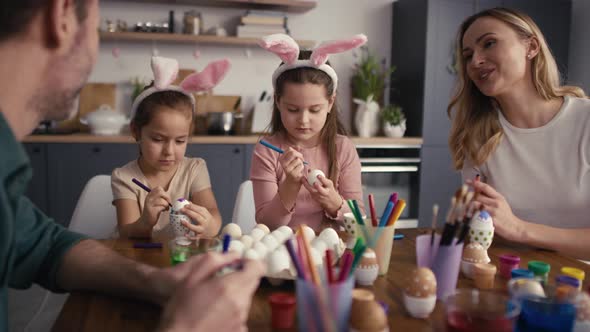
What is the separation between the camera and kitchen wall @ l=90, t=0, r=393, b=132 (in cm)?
384

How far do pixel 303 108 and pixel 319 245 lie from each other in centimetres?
72

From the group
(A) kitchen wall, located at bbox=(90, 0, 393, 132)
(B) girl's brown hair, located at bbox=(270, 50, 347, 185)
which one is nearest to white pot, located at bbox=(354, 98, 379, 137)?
(A) kitchen wall, located at bbox=(90, 0, 393, 132)

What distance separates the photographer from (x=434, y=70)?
3902 millimetres

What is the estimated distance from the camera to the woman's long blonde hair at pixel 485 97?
1667mm

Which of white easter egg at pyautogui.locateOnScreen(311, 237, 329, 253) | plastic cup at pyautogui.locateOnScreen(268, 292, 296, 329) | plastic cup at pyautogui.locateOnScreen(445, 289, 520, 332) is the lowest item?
plastic cup at pyautogui.locateOnScreen(268, 292, 296, 329)

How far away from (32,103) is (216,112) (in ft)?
9.63

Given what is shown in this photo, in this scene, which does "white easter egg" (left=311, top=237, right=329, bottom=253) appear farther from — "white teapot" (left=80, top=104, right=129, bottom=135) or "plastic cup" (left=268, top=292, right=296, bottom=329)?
"white teapot" (left=80, top=104, right=129, bottom=135)

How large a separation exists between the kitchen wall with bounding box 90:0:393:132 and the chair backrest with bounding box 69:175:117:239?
2331mm

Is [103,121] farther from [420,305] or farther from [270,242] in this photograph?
[420,305]

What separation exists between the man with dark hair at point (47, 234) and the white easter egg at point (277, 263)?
15cm

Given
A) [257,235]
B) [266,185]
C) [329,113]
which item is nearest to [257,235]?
[257,235]

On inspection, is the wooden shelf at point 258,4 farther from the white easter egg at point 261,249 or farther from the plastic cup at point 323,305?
the plastic cup at point 323,305

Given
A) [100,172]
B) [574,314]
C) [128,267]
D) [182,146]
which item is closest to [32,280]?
[128,267]

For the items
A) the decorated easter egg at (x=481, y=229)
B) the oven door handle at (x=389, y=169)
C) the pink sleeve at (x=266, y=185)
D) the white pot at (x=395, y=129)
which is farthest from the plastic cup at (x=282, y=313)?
the white pot at (x=395, y=129)
